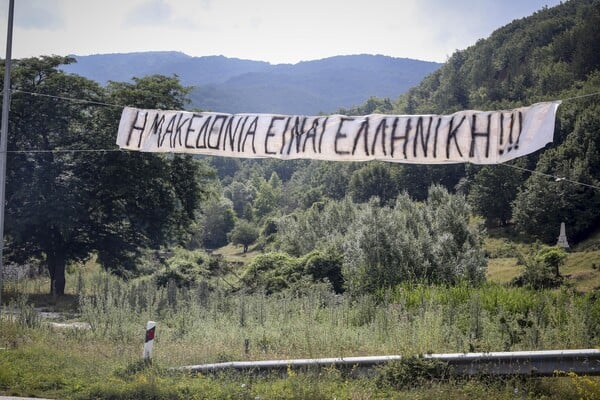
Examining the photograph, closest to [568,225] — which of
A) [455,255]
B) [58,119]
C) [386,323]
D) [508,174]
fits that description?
[508,174]

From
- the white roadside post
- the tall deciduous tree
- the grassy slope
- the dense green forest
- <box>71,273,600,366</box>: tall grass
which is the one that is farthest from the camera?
the grassy slope

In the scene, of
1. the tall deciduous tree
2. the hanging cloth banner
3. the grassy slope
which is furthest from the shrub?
the grassy slope

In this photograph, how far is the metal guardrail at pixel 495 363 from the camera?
324 inches

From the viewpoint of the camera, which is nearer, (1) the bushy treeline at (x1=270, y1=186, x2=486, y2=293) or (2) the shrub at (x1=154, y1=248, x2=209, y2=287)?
(1) the bushy treeline at (x1=270, y1=186, x2=486, y2=293)

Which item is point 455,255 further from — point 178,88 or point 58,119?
point 58,119

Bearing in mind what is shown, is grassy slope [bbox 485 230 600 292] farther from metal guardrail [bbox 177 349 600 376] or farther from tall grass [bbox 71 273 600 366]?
metal guardrail [bbox 177 349 600 376]

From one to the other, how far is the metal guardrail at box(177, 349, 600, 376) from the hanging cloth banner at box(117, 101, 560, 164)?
3031 millimetres

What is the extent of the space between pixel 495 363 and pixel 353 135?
14.6 feet

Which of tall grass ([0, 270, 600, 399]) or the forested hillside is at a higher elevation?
the forested hillside

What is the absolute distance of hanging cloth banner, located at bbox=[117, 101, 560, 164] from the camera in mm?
9750

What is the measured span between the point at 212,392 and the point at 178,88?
22.3 metres

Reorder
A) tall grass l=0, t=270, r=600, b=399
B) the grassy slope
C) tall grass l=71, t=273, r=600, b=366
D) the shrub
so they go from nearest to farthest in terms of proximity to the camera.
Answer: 1. tall grass l=0, t=270, r=600, b=399
2. tall grass l=71, t=273, r=600, b=366
3. the shrub
4. the grassy slope

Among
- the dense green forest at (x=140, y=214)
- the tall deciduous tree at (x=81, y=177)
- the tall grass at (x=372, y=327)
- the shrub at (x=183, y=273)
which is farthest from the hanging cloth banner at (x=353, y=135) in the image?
the tall deciduous tree at (x=81, y=177)

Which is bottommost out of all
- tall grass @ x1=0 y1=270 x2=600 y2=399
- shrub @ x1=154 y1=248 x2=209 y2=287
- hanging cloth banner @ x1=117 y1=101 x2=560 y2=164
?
shrub @ x1=154 y1=248 x2=209 y2=287
